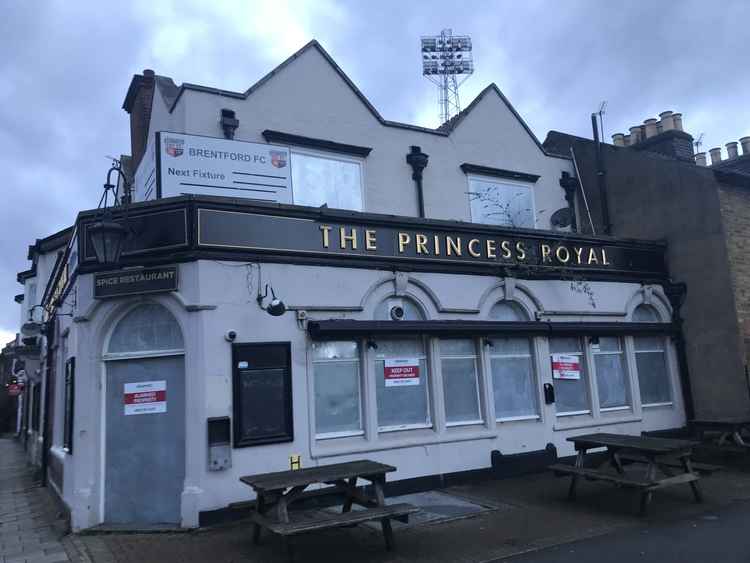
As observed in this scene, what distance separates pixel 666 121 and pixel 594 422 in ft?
26.5

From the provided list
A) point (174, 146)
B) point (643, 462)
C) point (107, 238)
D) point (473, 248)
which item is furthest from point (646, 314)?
point (107, 238)

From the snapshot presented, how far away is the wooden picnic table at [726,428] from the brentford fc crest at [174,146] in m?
10.9

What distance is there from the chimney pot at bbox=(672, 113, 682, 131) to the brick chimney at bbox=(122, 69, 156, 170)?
1277cm

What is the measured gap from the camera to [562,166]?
15.5 meters

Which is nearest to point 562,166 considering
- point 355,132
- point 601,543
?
point 355,132

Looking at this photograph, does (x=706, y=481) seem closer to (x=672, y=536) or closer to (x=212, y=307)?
(x=672, y=536)

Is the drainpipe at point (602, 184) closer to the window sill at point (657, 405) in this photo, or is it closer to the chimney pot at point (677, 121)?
the chimney pot at point (677, 121)

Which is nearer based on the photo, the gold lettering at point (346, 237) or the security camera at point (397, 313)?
the gold lettering at point (346, 237)

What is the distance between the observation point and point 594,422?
12.0m

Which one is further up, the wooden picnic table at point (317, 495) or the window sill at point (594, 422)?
the window sill at point (594, 422)

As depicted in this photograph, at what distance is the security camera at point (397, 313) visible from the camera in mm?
10391

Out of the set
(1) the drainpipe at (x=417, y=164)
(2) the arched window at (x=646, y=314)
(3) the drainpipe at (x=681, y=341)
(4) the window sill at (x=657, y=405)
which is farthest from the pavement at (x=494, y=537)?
(1) the drainpipe at (x=417, y=164)

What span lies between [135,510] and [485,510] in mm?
4881

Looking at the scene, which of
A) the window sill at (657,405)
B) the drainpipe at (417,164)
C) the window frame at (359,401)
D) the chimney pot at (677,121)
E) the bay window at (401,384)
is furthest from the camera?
the chimney pot at (677,121)
